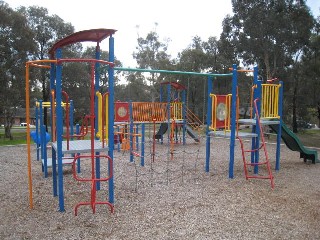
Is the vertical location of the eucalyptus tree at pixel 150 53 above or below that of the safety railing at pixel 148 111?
above

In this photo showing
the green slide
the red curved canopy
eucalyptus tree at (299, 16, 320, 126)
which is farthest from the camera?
eucalyptus tree at (299, 16, 320, 126)

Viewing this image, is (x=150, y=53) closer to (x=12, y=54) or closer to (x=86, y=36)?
(x=12, y=54)

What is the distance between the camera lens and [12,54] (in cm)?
1889

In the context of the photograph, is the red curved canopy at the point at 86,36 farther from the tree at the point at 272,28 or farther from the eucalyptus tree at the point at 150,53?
the eucalyptus tree at the point at 150,53

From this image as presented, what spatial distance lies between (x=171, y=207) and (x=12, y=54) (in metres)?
17.7

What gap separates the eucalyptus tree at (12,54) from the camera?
717 inches

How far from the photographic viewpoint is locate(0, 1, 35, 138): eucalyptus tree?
1822cm

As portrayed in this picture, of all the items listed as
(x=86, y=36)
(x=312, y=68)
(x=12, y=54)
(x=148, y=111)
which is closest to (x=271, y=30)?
(x=312, y=68)

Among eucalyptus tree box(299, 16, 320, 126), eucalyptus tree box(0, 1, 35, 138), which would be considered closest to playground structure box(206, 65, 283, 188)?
eucalyptus tree box(299, 16, 320, 126)

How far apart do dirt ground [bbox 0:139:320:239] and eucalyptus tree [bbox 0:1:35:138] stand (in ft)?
39.9

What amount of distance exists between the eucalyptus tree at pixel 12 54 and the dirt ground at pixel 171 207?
12165mm

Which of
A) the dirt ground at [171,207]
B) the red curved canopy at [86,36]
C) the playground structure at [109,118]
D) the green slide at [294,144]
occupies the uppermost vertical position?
the red curved canopy at [86,36]

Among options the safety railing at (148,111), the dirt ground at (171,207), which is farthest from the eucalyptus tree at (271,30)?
the dirt ground at (171,207)

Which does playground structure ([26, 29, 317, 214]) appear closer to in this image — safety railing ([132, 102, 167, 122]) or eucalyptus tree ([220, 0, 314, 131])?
safety railing ([132, 102, 167, 122])
